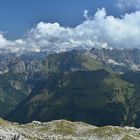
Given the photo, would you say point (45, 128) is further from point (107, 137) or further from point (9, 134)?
point (9, 134)

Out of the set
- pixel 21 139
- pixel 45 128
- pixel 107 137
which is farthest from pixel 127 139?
pixel 21 139

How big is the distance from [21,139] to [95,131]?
55622 mm

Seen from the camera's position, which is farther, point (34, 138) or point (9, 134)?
point (34, 138)

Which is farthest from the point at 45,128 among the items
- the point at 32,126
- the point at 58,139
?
the point at 58,139

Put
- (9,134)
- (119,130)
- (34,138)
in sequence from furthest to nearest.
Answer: (119,130), (34,138), (9,134)

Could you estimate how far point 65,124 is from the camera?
512ft

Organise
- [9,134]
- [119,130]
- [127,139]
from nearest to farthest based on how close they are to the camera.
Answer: [9,134] < [127,139] < [119,130]

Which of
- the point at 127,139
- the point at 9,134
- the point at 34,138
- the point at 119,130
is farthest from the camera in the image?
the point at 119,130

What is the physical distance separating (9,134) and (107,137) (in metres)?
55.4

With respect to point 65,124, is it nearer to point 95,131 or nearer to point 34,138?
point 95,131

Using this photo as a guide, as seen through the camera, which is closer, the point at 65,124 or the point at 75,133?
the point at 75,133

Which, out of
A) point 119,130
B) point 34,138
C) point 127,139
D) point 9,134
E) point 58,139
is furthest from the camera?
point 119,130

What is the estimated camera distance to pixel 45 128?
5842 inches

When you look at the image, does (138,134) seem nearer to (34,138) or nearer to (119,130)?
(119,130)
